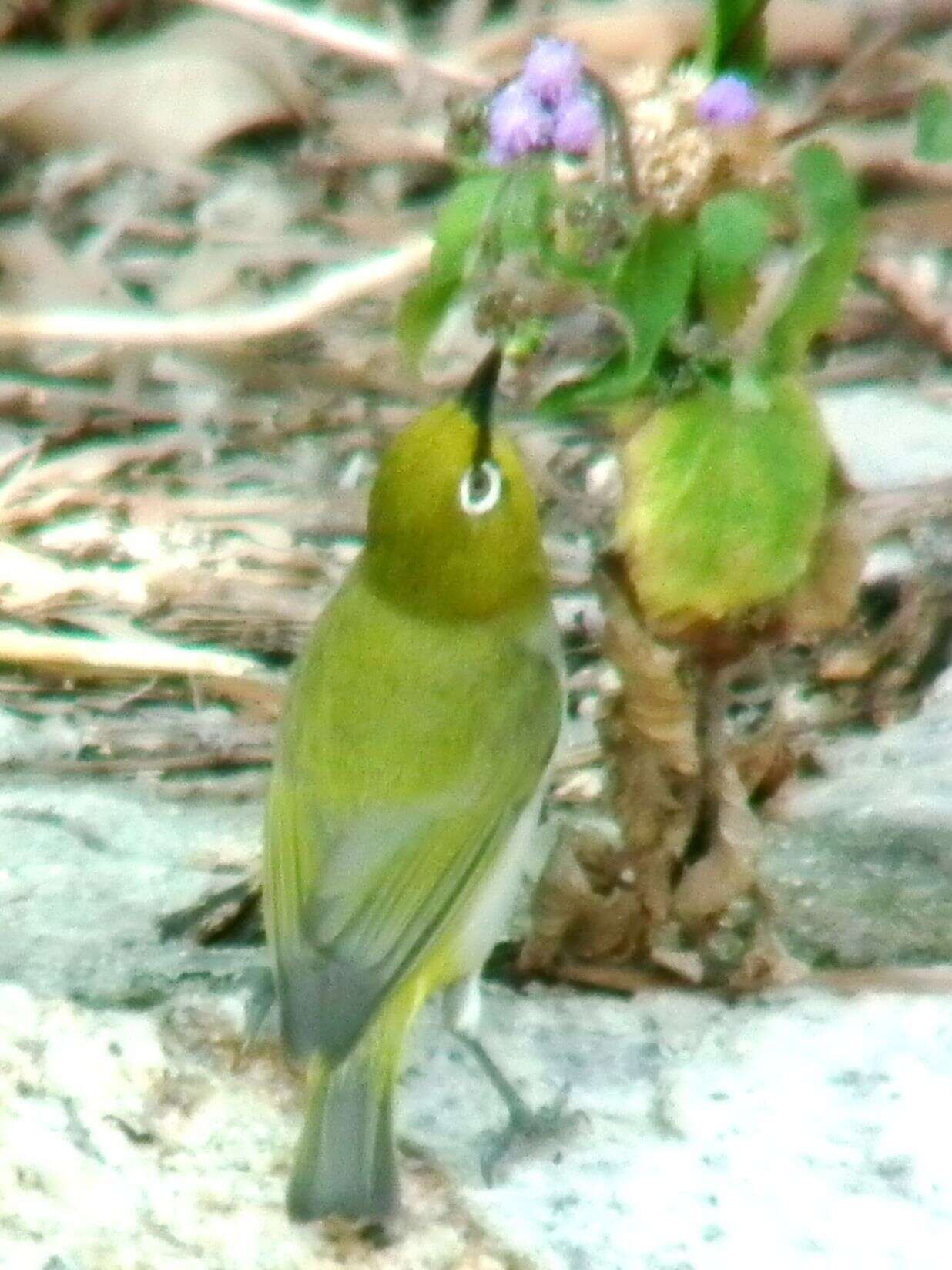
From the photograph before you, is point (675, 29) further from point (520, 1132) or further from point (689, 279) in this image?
point (520, 1132)

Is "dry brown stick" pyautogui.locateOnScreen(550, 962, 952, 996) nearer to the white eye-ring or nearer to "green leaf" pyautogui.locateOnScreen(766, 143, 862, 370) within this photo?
the white eye-ring

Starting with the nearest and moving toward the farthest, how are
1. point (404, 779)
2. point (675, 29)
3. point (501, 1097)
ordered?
point (501, 1097) < point (404, 779) < point (675, 29)

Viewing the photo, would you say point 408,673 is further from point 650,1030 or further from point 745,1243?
point 745,1243

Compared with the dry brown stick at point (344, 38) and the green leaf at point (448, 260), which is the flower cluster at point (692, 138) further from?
the dry brown stick at point (344, 38)

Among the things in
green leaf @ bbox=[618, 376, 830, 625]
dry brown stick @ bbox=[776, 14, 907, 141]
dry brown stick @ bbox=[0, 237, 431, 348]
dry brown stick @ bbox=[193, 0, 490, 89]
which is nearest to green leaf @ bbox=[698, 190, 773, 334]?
green leaf @ bbox=[618, 376, 830, 625]

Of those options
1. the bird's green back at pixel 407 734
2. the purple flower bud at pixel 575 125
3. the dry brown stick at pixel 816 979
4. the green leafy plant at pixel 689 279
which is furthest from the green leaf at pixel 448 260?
the dry brown stick at pixel 816 979

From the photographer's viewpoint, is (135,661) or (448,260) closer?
(448,260)

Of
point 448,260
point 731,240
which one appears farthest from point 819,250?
point 448,260
